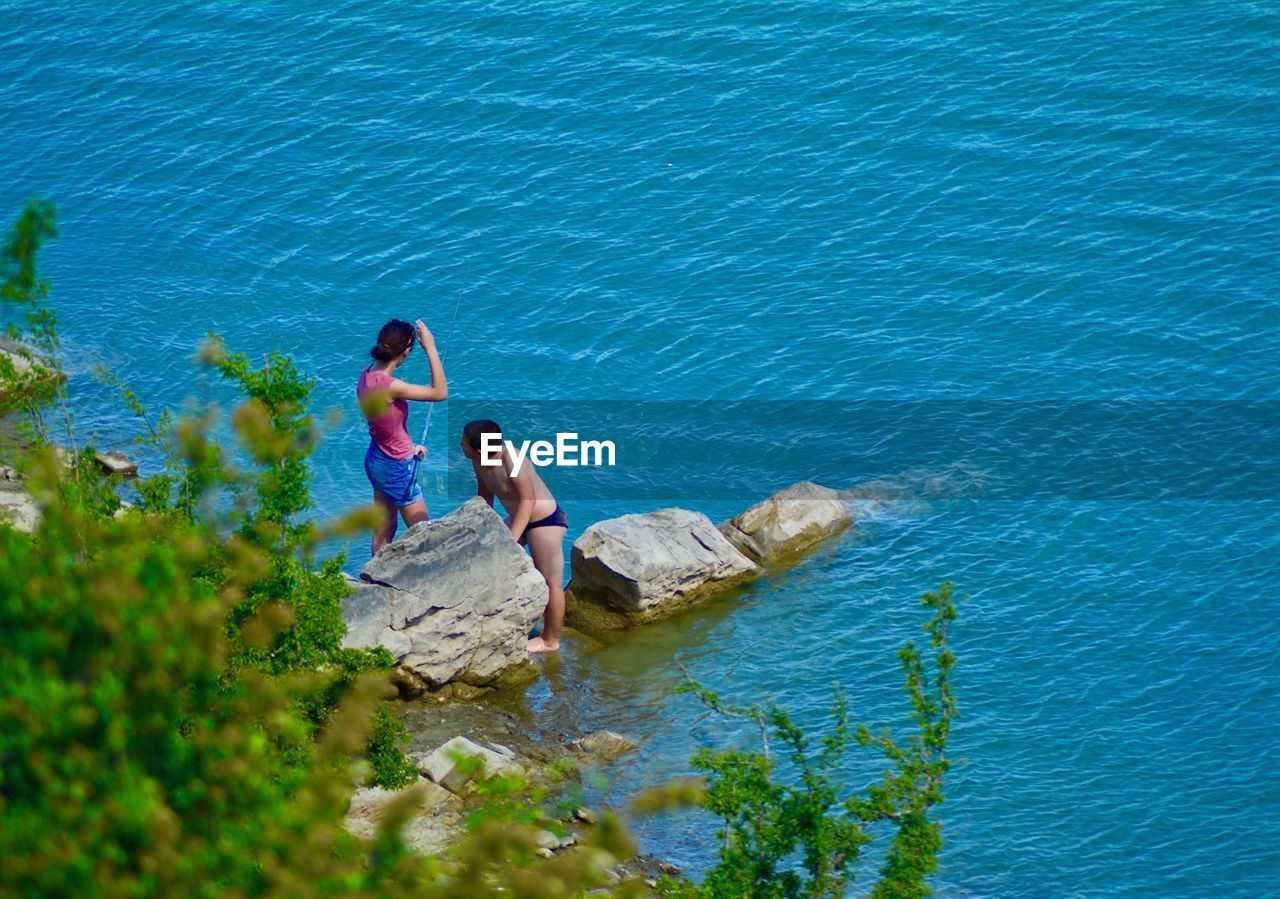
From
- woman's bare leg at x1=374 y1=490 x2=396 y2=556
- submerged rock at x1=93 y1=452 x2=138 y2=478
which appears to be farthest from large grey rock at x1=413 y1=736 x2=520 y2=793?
submerged rock at x1=93 y1=452 x2=138 y2=478

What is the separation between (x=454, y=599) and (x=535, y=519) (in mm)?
1245

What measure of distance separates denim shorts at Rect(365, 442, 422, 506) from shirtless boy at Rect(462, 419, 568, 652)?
59 cm

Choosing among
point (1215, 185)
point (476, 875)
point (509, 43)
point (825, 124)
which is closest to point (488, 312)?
point (825, 124)

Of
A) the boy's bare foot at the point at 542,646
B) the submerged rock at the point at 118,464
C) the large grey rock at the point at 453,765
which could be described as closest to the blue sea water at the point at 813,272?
the boy's bare foot at the point at 542,646

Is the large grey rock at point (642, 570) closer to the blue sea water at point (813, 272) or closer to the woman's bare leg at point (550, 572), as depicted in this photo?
the blue sea water at point (813, 272)

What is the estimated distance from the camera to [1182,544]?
16.8m

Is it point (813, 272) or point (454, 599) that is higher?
point (813, 272)

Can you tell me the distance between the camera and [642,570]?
15.5 m

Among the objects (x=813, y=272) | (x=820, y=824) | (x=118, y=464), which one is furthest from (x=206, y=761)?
(x=813, y=272)

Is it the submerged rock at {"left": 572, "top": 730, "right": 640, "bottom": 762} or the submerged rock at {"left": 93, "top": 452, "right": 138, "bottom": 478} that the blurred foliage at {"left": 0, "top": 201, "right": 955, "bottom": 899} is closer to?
the submerged rock at {"left": 572, "top": 730, "right": 640, "bottom": 762}

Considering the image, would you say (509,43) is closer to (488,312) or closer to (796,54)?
(796,54)

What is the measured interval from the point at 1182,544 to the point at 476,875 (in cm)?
1287

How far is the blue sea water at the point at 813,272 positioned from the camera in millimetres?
14195

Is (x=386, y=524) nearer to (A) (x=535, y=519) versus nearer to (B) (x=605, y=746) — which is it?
(A) (x=535, y=519)
